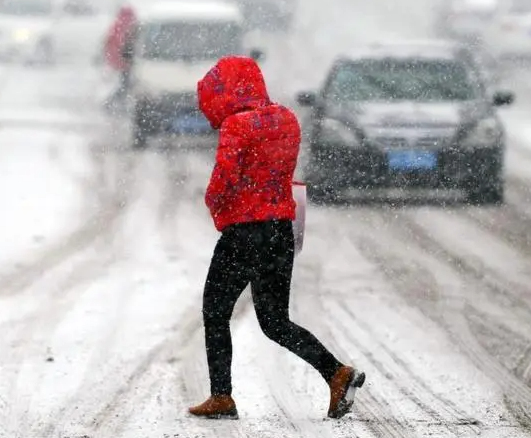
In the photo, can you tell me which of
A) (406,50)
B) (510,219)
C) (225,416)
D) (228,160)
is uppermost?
(228,160)

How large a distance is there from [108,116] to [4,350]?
1606 centimetres

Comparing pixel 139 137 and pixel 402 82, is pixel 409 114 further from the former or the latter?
pixel 139 137

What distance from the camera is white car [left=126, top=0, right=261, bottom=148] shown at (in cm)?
1902

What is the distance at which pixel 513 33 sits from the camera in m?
32.6

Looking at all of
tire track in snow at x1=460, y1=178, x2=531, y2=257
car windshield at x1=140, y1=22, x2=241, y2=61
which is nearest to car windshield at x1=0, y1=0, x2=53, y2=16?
car windshield at x1=140, y1=22, x2=241, y2=61

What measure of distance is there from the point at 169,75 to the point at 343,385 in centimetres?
1371

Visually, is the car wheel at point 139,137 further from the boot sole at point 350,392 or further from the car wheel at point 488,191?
the boot sole at point 350,392

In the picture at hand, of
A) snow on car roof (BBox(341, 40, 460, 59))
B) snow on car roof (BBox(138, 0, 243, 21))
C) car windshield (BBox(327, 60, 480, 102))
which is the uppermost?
snow on car roof (BBox(138, 0, 243, 21))

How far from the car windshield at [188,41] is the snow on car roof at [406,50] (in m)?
4.76

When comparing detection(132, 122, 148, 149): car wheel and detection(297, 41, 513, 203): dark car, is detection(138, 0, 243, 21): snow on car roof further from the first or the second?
detection(297, 41, 513, 203): dark car

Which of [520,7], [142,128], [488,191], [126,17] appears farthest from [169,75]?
[520,7]

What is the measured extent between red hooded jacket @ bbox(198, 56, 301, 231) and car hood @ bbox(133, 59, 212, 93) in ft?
42.9

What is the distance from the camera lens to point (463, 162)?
14.3 metres

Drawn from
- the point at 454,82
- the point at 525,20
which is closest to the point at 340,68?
the point at 454,82
